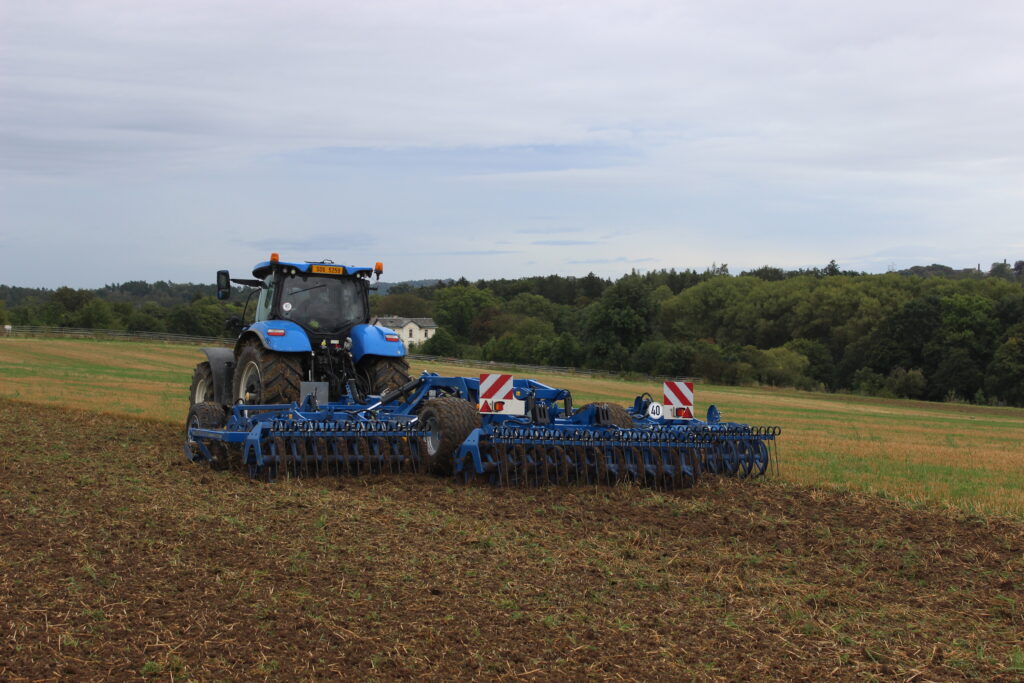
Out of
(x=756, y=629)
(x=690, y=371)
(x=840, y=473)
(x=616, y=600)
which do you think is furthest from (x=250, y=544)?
(x=690, y=371)

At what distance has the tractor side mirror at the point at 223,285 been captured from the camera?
11.8m

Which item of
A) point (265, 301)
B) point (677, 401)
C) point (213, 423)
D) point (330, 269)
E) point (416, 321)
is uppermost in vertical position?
point (416, 321)

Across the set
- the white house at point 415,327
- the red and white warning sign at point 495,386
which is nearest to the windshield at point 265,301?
the red and white warning sign at point 495,386

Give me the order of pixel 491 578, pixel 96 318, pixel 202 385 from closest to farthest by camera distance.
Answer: pixel 491 578, pixel 202 385, pixel 96 318

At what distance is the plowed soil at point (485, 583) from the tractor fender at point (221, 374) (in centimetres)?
302

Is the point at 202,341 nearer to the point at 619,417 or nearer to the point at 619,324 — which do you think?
the point at 619,324

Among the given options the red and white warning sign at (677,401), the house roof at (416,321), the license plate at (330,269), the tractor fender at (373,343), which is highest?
the house roof at (416,321)

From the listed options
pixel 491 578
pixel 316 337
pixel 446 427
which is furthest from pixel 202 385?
pixel 491 578

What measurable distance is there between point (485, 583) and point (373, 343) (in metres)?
6.20

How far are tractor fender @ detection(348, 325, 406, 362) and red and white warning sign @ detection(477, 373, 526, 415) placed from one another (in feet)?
7.43

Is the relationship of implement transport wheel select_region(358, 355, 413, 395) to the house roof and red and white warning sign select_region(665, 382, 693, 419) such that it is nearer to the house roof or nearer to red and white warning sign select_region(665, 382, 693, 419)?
red and white warning sign select_region(665, 382, 693, 419)

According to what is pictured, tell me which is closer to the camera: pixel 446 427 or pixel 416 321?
pixel 446 427

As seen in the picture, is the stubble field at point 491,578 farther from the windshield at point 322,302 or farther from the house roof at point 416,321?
the house roof at point 416,321

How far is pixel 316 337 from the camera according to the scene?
11.9 metres
